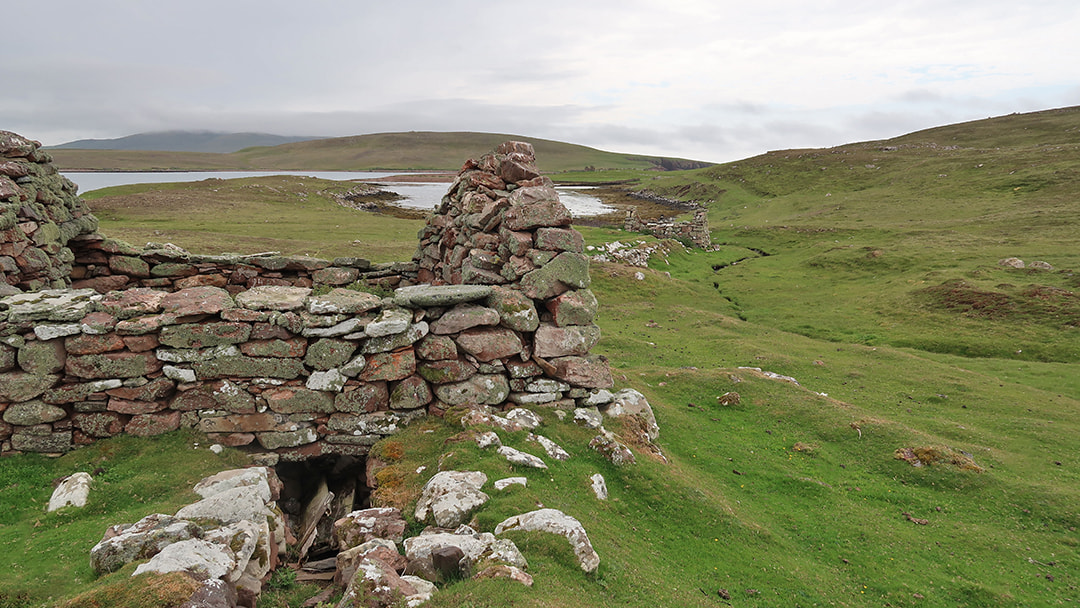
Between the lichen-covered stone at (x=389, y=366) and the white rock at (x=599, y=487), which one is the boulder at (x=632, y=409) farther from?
the lichen-covered stone at (x=389, y=366)

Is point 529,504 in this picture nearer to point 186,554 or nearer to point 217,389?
point 186,554

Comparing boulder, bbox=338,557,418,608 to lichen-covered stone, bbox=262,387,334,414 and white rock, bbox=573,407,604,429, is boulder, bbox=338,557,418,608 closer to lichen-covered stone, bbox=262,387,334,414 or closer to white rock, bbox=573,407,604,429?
lichen-covered stone, bbox=262,387,334,414

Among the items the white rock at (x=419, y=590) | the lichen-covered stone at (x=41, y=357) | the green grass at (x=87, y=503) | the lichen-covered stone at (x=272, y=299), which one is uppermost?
the lichen-covered stone at (x=272, y=299)

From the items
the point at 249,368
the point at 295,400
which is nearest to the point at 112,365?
the point at 249,368

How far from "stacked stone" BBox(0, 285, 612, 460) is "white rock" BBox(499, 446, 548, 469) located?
2676 millimetres

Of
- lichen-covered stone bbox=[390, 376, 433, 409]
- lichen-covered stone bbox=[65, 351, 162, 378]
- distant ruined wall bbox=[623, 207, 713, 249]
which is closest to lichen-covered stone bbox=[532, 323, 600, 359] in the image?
lichen-covered stone bbox=[390, 376, 433, 409]

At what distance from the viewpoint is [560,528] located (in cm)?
866

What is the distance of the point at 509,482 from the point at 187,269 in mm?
16222

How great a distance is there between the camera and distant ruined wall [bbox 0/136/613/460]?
39.5ft

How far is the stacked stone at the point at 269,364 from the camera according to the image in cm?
1199

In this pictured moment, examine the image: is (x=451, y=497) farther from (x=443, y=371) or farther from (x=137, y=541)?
(x=137, y=541)

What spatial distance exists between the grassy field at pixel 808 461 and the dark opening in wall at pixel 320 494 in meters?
1.83

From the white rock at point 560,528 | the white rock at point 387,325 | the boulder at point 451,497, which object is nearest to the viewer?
the white rock at point 560,528

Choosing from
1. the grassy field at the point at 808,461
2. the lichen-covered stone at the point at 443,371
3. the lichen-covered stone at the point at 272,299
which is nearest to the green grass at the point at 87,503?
the grassy field at the point at 808,461
